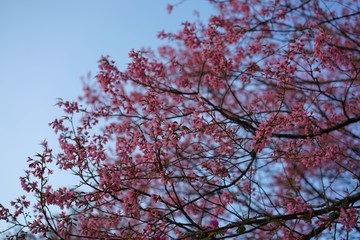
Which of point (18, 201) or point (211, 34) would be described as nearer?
point (18, 201)

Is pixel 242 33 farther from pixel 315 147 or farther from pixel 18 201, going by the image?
pixel 18 201

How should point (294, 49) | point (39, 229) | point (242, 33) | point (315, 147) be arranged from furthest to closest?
point (242, 33) < point (315, 147) < point (294, 49) < point (39, 229)

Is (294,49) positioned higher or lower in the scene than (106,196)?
higher

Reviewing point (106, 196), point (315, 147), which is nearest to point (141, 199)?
point (106, 196)

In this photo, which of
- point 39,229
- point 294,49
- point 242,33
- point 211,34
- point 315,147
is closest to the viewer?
point 39,229

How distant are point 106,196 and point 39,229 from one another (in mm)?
812

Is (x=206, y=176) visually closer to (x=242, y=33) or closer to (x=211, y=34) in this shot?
(x=211, y=34)

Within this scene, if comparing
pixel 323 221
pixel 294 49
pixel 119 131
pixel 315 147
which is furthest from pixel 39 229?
pixel 315 147

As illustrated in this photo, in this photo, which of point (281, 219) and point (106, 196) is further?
point (106, 196)

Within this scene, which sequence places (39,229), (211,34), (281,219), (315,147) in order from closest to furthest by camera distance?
(281,219), (39,229), (315,147), (211,34)

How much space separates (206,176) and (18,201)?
7.46 feet

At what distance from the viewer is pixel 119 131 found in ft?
20.7

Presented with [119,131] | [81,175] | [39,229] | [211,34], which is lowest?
[39,229]

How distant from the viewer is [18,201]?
453cm
